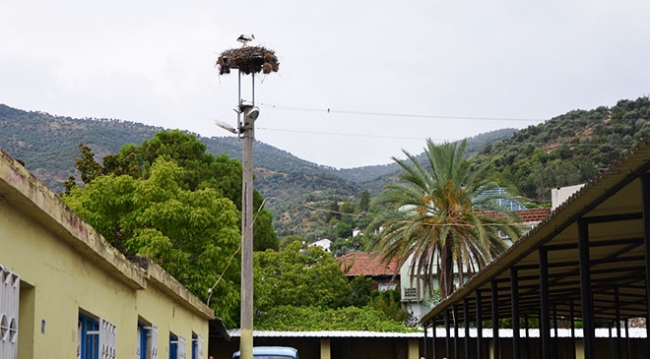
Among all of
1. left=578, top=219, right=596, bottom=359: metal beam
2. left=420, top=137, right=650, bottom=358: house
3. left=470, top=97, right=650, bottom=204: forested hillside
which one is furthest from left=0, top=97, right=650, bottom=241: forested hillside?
left=578, top=219, right=596, bottom=359: metal beam

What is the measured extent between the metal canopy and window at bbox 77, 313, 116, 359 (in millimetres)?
4900

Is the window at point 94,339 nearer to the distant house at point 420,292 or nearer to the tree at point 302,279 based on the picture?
the tree at point 302,279

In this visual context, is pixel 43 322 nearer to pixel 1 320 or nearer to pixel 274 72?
pixel 1 320

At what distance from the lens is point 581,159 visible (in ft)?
297

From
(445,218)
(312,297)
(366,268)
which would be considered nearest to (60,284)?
(445,218)

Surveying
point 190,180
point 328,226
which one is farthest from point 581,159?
point 190,180

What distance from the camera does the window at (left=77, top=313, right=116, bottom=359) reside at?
1201 centimetres

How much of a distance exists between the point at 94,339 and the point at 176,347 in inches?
285

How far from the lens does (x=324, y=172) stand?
148 m

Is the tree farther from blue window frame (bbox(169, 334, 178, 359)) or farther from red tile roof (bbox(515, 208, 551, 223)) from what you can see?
blue window frame (bbox(169, 334, 178, 359))

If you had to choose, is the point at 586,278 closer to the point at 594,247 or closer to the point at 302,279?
the point at 594,247

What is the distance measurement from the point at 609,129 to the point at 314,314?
196ft

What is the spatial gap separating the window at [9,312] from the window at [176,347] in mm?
10603

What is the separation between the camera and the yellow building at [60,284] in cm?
860
